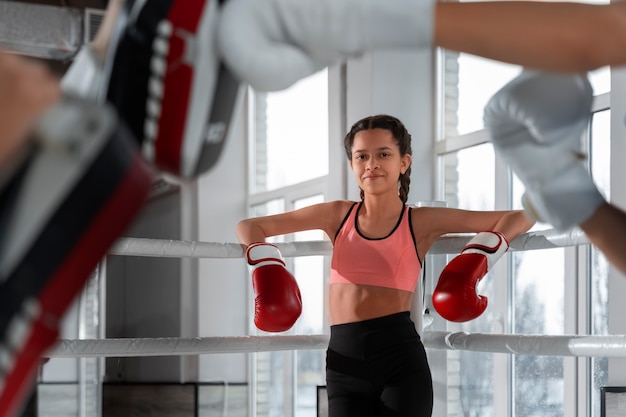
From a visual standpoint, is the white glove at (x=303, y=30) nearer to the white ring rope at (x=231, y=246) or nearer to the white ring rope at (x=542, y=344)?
the white ring rope at (x=542, y=344)

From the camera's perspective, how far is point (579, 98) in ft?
2.67

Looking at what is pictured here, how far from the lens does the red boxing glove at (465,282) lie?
1702 mm

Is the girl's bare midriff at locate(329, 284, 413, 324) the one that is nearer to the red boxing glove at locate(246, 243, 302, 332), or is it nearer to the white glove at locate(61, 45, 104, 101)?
the red boxing glove at locate(246, 243, 302, 332)

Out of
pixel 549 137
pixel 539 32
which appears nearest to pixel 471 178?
pixel 549 137

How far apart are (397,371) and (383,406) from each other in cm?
10

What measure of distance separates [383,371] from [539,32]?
1646 millimetres

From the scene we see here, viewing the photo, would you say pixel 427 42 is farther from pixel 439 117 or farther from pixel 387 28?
pixel 439 117

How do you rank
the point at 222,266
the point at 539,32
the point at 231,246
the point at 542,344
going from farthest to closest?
the point at 222,266 < the point at 231,246 < the point at 542,344 < the point at 539,32

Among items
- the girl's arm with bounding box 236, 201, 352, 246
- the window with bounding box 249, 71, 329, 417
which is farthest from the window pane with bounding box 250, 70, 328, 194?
the girl's arm with bounding box 236, 201, 352, 246

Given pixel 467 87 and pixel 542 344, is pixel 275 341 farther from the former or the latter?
pixel 467 87

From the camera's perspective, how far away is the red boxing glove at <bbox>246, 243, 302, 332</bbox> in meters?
1.81

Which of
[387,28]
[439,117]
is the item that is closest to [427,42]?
[387,28]

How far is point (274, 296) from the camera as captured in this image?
1812 mm

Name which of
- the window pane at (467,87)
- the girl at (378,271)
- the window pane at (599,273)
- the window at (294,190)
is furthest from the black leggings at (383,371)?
the window at (294,190)
